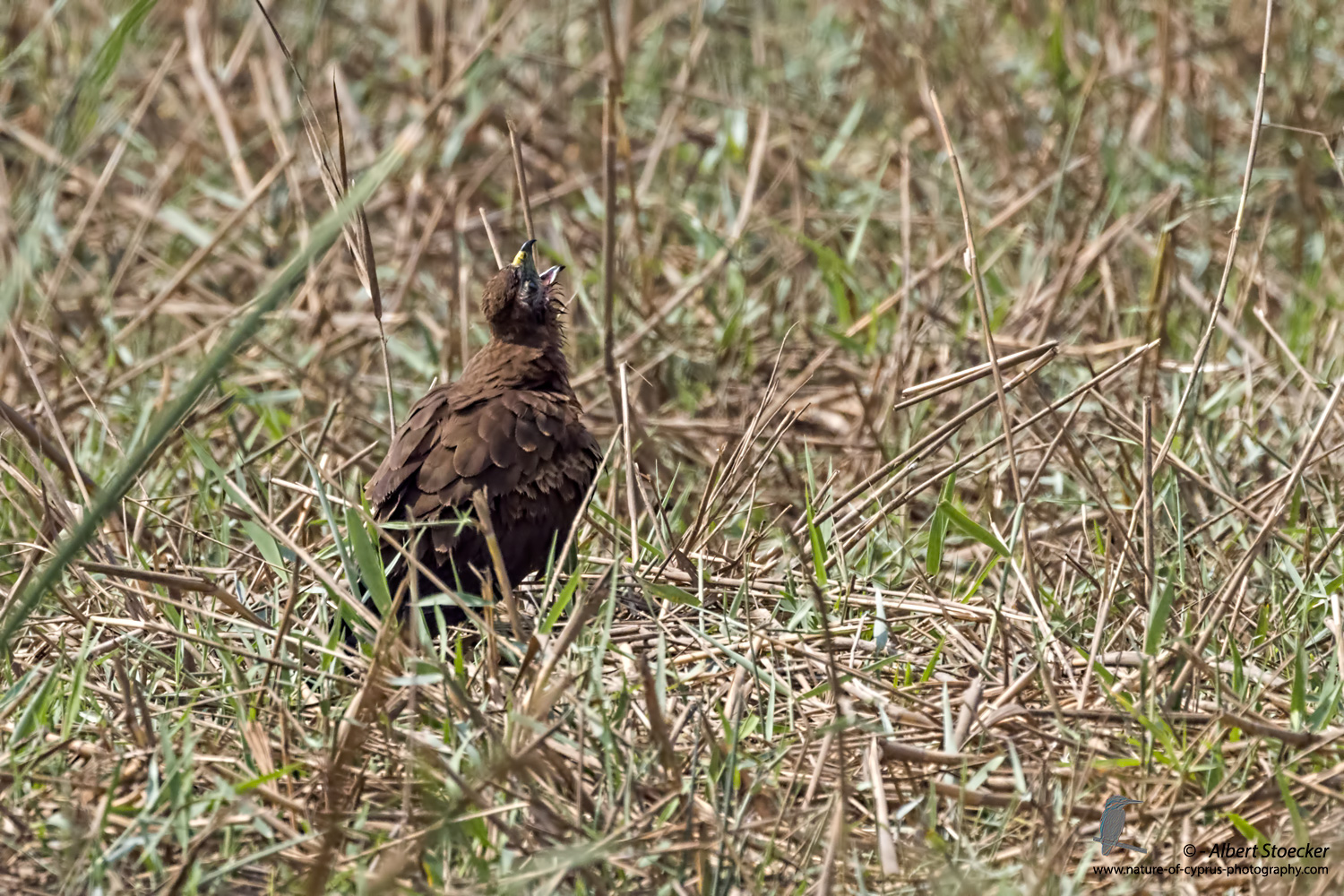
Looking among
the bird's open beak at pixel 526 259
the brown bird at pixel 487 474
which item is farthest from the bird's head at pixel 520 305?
the brown bird at pixel 487 474

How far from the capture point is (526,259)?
3557 mm

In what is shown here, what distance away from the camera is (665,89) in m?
5.43

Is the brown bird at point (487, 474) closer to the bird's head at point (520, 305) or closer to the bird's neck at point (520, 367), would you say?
the bird's neck at point (520, 367)

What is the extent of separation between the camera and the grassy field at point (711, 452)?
7.52ft

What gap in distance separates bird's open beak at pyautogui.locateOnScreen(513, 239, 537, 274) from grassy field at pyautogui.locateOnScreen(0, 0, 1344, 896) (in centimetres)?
20

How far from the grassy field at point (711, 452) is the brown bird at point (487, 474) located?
13 centimetres

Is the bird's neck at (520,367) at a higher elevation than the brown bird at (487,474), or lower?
higher

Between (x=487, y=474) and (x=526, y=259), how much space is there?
2.22 ft

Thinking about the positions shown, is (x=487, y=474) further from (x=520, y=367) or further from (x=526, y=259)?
(x=526, y=259)

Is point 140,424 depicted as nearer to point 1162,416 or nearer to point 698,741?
point 698,741

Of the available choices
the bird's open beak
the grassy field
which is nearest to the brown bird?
the grassy field

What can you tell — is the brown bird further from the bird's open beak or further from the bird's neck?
the bird's open beak

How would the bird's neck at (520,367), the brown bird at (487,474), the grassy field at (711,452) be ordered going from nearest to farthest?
the grassy field at (711,452) < the brown bird at (487,474) < the bird's neck at (520,367)

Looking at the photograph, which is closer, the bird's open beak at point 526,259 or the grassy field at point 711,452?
the grassy field at point 711,452
